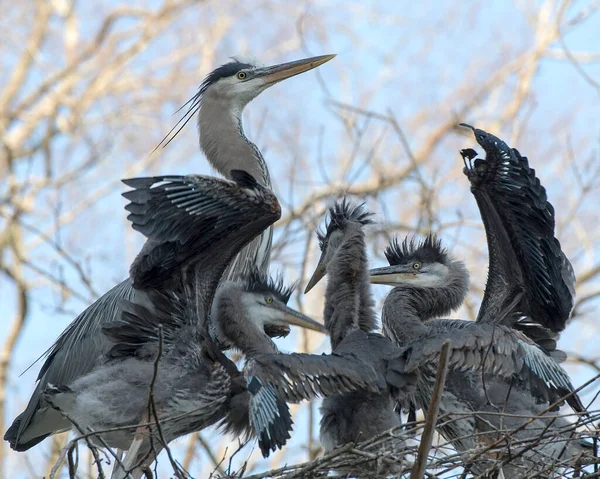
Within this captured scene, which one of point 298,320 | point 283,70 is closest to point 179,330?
point 298,320

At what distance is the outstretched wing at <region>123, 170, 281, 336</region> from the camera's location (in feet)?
15.6

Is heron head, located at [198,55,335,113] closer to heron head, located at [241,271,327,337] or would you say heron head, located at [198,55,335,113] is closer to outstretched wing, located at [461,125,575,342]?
heron head, located at [241,271,327,337]

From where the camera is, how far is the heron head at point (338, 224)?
5.32m

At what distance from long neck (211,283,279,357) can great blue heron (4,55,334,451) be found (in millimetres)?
418

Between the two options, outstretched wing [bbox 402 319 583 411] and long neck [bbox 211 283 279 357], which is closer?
outstretched wing [bbox 402 319 583 411]

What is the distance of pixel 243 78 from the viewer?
6.92 meters

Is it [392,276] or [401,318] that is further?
[392,276]

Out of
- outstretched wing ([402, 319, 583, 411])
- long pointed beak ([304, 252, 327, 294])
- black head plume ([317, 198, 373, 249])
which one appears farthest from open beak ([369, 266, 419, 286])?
outstretched wing ([402, 319, 583, 411])

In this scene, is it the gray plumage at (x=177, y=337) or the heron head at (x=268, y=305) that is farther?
the heron head at (x=268, y=305)

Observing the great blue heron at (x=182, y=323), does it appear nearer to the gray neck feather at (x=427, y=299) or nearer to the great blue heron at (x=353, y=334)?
the great blue heron at (x=353, y=334)

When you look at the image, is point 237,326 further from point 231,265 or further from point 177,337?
point 231,265

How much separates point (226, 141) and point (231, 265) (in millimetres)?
826

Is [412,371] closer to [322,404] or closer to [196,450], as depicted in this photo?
[322,404]

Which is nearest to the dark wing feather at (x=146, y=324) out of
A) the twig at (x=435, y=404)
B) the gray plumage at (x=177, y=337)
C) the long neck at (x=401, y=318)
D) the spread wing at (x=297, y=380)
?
the gray plumage at (x=177, y=337)
